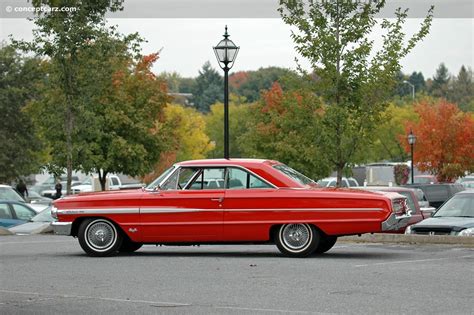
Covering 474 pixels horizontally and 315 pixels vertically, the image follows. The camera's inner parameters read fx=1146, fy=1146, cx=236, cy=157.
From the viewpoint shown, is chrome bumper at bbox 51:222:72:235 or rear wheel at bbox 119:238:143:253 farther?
rear wheel at bbox 119:238:143:253

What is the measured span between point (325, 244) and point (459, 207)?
16.4 feet

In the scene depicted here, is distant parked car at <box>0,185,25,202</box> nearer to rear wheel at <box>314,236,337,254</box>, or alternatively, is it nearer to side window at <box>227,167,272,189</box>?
Answer: side window at <box>227,167,272,189</box>

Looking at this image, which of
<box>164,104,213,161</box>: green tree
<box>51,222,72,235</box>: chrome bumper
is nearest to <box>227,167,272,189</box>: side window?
<box>51,222,72,235</box>: chrome bumper

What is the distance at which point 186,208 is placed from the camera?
18.1 meters

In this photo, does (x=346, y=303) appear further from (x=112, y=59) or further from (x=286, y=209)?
(x=112, y=59)

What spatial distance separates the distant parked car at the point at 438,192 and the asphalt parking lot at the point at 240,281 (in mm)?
23206

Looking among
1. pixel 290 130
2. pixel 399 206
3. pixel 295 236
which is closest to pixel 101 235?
pixel 295 236

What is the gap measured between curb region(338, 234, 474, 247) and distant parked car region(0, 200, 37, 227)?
11188 mm

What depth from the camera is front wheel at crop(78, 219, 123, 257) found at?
1842 cm

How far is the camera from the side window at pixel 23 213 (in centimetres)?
3083

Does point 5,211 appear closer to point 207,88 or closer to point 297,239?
point 297,239

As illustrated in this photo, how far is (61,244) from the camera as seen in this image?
73.0ft

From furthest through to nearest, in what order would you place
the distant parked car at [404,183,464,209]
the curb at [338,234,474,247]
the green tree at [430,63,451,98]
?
the green tree at [430,63,451,98], the distant parked car at [404,183,464,209], the curb at [338,234,474,247]

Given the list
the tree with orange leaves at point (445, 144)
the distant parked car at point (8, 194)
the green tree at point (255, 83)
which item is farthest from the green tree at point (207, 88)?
the distant parked car at point (8, 194)
